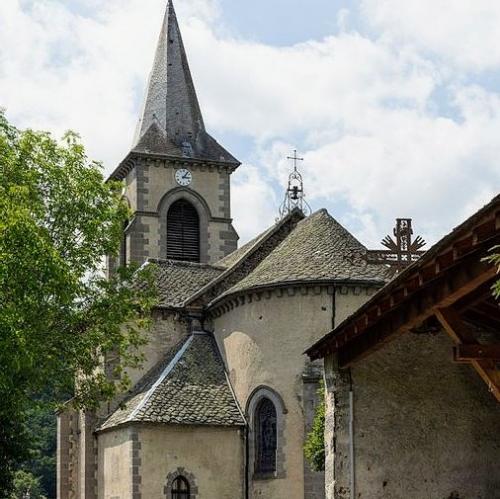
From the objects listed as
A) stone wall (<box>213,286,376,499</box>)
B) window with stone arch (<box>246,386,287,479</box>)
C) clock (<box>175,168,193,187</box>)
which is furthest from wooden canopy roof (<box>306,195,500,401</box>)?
clock (<box>175,168,193,187</box>)

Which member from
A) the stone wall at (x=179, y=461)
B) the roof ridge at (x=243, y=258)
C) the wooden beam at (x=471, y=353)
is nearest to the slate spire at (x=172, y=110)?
the roof ridge at (x=243, y=258)

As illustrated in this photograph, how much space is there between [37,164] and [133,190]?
59.2 ft

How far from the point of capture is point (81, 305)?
23766 millimetres

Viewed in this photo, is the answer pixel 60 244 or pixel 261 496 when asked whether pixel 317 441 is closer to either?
pixel 261 496

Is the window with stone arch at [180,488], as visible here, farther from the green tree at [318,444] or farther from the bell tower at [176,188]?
the bell tower at [176,188]

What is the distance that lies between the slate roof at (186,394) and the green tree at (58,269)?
13.9 ft

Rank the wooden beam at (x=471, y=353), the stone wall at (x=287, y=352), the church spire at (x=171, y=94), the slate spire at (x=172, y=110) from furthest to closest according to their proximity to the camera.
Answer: the church spire at (x=171, y=94) < the slate spire at (x=172, y=110) < the stone wall at (x=287, y=352) < the wooden beam at (x=471, y=353)

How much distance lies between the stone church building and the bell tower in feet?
16.0

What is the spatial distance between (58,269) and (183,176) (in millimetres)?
20999

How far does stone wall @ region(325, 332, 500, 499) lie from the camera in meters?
16.2

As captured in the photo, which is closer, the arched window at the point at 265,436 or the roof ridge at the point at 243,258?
the arched window at the point at 265,436

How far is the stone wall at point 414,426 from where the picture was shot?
16.2 m

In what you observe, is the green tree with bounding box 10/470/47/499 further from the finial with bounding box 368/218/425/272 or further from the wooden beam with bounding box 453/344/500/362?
the wooden beam with bounding box 453/344/500/362

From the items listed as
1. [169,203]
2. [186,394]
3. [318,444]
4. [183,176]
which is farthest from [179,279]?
[318,444]
